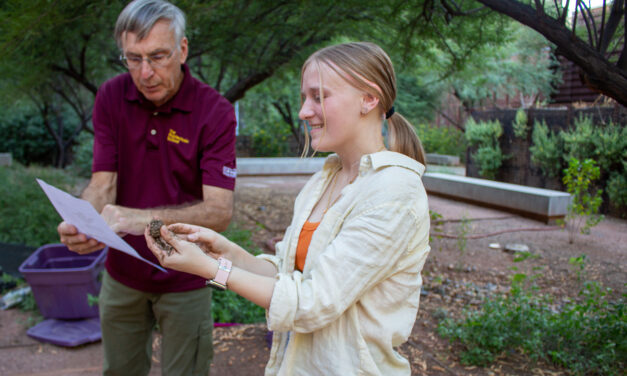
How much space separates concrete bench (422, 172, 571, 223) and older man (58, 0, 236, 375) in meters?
7.04

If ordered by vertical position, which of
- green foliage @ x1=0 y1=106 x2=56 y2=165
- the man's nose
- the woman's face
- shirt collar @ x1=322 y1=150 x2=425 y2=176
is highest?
the man's nose

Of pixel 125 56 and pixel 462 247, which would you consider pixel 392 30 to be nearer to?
pixel 462 247

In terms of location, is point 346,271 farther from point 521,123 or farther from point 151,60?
point 521,123

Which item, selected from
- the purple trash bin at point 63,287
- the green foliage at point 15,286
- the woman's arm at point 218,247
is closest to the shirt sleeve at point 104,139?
the woman's arm at point 218,247

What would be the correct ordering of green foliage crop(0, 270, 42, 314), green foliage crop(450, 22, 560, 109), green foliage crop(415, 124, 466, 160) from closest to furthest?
green foliage crop(0, 270, 42, 314)
green foliage crop(450, 22, 560, 109)
green foliage crop(415, 124, 466, 160)

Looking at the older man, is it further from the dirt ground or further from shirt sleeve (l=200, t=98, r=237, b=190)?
the dirt ground

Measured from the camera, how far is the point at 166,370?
248 centimetres

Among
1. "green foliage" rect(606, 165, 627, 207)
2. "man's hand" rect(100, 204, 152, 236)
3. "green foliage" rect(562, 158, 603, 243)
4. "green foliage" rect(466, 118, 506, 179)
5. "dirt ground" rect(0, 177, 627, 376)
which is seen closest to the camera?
"man's hand" rect(100, 204, 152, 236)

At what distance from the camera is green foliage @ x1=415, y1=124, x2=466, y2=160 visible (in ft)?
64.8

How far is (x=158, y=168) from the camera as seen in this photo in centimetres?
241

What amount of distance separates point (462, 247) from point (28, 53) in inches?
211

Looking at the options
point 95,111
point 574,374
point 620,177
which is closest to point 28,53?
point 95,111

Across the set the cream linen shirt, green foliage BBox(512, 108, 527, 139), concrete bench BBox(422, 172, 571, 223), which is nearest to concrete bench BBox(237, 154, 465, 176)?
concrete bench BBox(422, 172, 571, 223)

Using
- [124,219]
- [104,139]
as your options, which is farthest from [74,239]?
[104,139]
